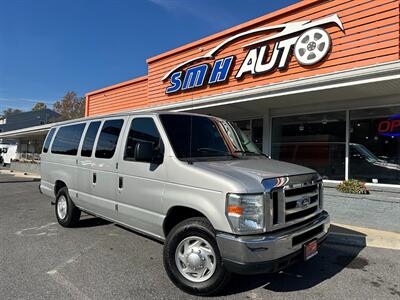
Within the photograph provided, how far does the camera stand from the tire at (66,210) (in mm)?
6562

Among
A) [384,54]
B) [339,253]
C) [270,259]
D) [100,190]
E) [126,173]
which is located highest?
[384,54]

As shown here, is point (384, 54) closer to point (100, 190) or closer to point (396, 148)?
point (396, 148)

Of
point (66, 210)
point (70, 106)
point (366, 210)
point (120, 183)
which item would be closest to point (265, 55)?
point (366, 210)

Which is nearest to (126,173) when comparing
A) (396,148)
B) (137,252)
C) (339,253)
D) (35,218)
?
(137,252)

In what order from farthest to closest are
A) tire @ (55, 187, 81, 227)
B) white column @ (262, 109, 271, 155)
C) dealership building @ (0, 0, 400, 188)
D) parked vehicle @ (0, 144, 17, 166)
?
1. parked vehicle @ (0, 144, 17, 166)
2. white column @ (262, 109, 271, 155)
3. dealership building @ (0, 0, 400, 188)
4. tire @ (55, 187, 81, 227)

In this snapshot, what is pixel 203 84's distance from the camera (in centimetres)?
1121

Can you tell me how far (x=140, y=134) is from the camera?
489 cm

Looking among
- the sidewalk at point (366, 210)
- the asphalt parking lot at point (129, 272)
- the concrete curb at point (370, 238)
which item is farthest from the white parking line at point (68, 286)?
the sidewalk at point (366, 210)

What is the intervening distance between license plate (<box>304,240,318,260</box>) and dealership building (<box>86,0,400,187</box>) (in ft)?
13.9

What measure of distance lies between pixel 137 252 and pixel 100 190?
3.78 ft

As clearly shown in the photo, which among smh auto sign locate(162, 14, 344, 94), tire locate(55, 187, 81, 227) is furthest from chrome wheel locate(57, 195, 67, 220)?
smh auto sign locate(162, 14, 344, 94)

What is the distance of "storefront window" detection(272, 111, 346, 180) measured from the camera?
923cm

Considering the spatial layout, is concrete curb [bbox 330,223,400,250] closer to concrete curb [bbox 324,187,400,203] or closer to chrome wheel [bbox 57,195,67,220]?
concrete curb [bbox 324,187,400,203]

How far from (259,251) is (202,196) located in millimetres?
847
